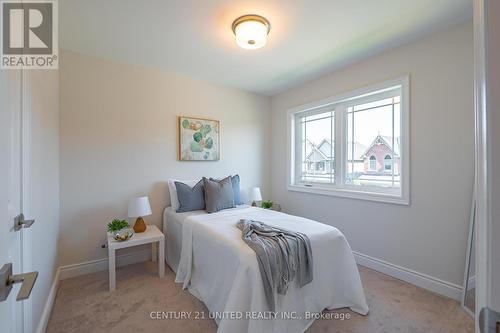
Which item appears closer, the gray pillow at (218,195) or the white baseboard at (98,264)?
the white baseboard at (98,264)

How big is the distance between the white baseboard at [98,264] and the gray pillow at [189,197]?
0.77 metres

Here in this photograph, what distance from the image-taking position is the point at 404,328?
5.57ft

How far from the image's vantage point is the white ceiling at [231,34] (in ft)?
5.90

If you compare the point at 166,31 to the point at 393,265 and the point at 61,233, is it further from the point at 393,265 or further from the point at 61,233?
the point at 393,265

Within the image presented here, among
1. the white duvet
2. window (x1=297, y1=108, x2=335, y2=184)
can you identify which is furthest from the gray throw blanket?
window (x1=297, y1=108, x2=335, y2=184)

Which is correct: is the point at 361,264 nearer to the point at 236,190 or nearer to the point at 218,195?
the point at 236,190

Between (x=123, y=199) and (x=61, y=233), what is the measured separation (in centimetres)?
66

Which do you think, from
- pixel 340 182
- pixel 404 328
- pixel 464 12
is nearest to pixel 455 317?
pixel 404 328

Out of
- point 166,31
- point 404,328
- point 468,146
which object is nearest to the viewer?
point 404,328

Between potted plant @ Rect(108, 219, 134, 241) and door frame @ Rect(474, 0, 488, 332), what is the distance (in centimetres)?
255

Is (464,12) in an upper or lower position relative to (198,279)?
upper

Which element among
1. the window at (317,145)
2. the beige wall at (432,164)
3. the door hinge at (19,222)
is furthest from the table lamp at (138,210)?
the beige wall at (432,164)

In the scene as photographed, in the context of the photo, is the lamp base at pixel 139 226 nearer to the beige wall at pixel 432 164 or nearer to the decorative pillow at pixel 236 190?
the decorative pillow at pixel 236 190

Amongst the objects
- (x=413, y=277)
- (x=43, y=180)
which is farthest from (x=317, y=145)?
(x=43, y=180)
